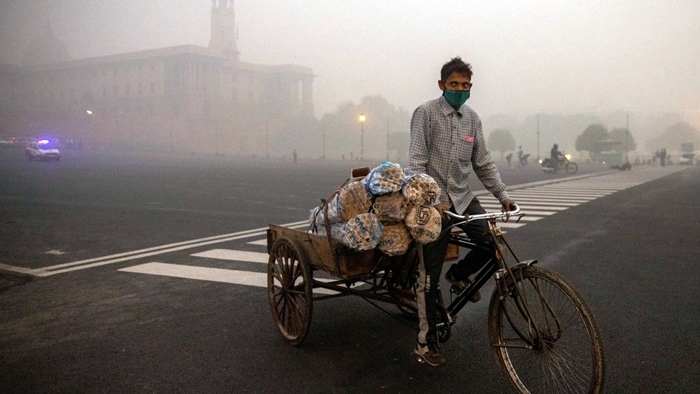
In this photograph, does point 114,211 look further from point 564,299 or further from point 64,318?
point 564,299

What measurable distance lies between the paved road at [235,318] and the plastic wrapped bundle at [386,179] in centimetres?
125

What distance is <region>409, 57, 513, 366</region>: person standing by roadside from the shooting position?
3.91 meters

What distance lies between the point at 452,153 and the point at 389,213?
69cm

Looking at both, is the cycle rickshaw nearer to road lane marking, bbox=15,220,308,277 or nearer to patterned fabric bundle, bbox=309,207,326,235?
patterned fabric bundle, bbox=309,207,326,235

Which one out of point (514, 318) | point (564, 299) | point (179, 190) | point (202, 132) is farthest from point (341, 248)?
point (202, 132)

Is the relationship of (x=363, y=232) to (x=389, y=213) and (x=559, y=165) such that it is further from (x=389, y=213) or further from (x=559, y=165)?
(x=559, y=165)

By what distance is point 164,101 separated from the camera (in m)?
112

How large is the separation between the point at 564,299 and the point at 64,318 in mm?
4231

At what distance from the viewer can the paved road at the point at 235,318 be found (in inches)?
148

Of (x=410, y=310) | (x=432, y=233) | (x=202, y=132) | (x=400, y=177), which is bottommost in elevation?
(x=410, y=310)

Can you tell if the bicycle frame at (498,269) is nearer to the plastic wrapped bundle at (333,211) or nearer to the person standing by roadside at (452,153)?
the person standing by roadside at (452,153)

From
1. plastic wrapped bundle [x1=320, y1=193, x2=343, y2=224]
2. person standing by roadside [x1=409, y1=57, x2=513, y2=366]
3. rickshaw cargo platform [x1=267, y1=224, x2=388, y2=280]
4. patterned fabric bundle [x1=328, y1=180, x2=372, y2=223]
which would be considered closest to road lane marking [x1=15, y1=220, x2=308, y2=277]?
rickshaw cargo platform [x1=267, y1=224, x2=388, y2=280]

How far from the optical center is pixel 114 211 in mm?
13125

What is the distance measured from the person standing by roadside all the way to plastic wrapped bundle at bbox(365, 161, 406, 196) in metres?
0.20
